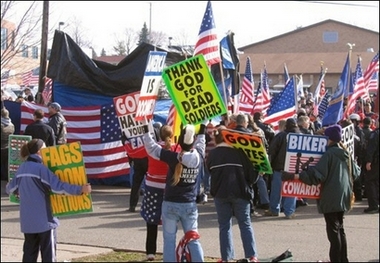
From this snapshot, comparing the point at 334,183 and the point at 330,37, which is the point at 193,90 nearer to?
the point at 334,183

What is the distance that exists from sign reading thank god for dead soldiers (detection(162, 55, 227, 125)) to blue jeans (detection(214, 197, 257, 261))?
1108 millimetres

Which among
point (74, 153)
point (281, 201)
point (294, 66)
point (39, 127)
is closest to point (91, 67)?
point (39, 127)

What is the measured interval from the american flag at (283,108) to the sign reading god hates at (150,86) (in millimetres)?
6328

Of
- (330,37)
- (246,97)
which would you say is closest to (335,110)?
(246,97)

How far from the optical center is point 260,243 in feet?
33.6

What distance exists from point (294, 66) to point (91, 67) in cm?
4678

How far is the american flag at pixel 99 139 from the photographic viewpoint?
52.1ft

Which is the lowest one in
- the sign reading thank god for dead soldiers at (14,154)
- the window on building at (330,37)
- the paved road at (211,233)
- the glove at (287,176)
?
the paved road at (211,233)

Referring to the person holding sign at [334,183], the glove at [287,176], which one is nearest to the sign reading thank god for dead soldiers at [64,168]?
the glove at [287,176]

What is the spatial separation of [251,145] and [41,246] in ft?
8.80

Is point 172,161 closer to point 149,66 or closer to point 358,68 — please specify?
point 149,66


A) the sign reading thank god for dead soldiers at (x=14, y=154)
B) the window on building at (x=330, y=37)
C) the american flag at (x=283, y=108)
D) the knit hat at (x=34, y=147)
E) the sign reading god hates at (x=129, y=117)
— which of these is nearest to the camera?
the knit hat at (x=34, y=147)

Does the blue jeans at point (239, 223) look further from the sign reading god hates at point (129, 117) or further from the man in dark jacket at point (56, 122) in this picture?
the man in dark jacket at point (56, 122)

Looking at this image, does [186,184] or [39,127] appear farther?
[39,127]
